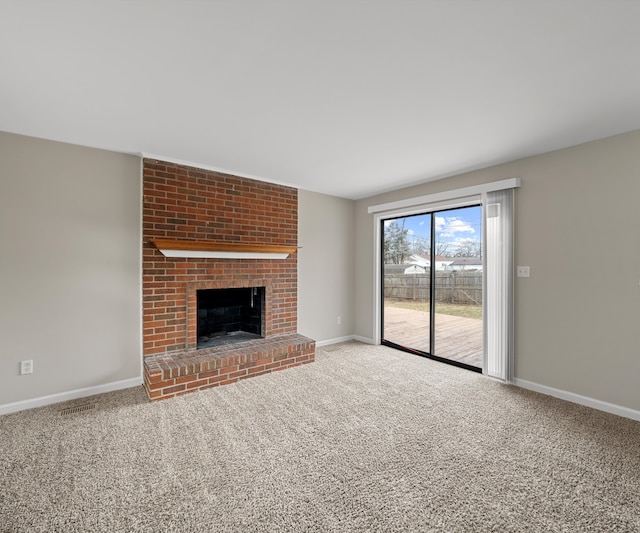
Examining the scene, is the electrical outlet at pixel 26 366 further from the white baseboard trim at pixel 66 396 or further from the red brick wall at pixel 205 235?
the red brick wall at pixel 205 235

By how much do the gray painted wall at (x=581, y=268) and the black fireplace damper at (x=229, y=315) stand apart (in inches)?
125

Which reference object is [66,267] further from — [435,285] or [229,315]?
[435,285]

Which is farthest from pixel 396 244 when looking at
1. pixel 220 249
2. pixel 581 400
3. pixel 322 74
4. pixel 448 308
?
pixel 322 74

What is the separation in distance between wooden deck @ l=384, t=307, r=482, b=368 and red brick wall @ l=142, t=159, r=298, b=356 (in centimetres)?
168

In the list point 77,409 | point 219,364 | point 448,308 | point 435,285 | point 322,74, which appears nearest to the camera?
point 322,74

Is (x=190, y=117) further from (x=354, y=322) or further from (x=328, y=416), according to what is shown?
(x=354, y=322)

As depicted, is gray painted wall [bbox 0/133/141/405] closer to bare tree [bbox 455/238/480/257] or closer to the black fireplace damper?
the black fireplace damper

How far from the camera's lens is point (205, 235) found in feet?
11.5

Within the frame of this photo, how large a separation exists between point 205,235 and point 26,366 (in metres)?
1.97

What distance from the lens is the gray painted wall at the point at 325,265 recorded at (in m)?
4.43

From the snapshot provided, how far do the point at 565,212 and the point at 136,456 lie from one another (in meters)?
4.06

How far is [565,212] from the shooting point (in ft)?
9.22

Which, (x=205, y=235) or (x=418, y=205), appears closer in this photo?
(x=205, y=235)

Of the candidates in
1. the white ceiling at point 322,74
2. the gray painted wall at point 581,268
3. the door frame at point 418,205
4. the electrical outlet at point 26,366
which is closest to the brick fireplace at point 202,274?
the white ceiling at point 322,74
